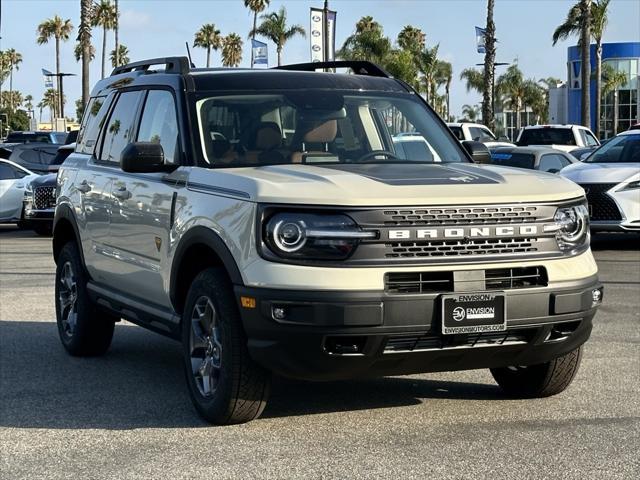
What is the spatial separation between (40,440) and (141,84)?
2.73m

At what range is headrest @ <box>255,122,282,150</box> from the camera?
7.05m

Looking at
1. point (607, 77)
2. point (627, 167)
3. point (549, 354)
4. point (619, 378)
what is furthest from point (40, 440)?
point (607, 77)

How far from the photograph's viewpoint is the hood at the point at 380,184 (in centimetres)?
586

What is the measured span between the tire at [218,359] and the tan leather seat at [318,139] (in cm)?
103

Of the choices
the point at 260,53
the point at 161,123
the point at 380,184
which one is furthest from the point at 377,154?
the point at 260,53

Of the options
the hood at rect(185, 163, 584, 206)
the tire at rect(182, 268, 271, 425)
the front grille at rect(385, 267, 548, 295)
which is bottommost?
the tire at rect(182, 268, 271, 425)

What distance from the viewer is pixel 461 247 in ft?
19.5

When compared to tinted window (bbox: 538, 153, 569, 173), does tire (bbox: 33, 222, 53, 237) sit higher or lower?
lower

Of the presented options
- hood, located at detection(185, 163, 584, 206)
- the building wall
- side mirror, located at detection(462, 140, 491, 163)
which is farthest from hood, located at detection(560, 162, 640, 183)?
the building wall

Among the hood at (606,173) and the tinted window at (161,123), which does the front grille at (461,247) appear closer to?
the tinted window at (161,123)

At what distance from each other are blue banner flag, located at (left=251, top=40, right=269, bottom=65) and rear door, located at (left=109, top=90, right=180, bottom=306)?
1372 inches

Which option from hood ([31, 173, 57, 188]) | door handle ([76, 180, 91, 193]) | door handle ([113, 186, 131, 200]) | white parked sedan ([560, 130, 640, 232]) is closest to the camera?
door handle ([113, 186, 131, 200])

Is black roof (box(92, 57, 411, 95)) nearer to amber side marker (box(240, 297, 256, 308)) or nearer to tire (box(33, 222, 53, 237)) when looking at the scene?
amber side marker (box(240, 297, 256, 308))

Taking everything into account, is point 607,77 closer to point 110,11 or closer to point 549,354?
point 110,11
